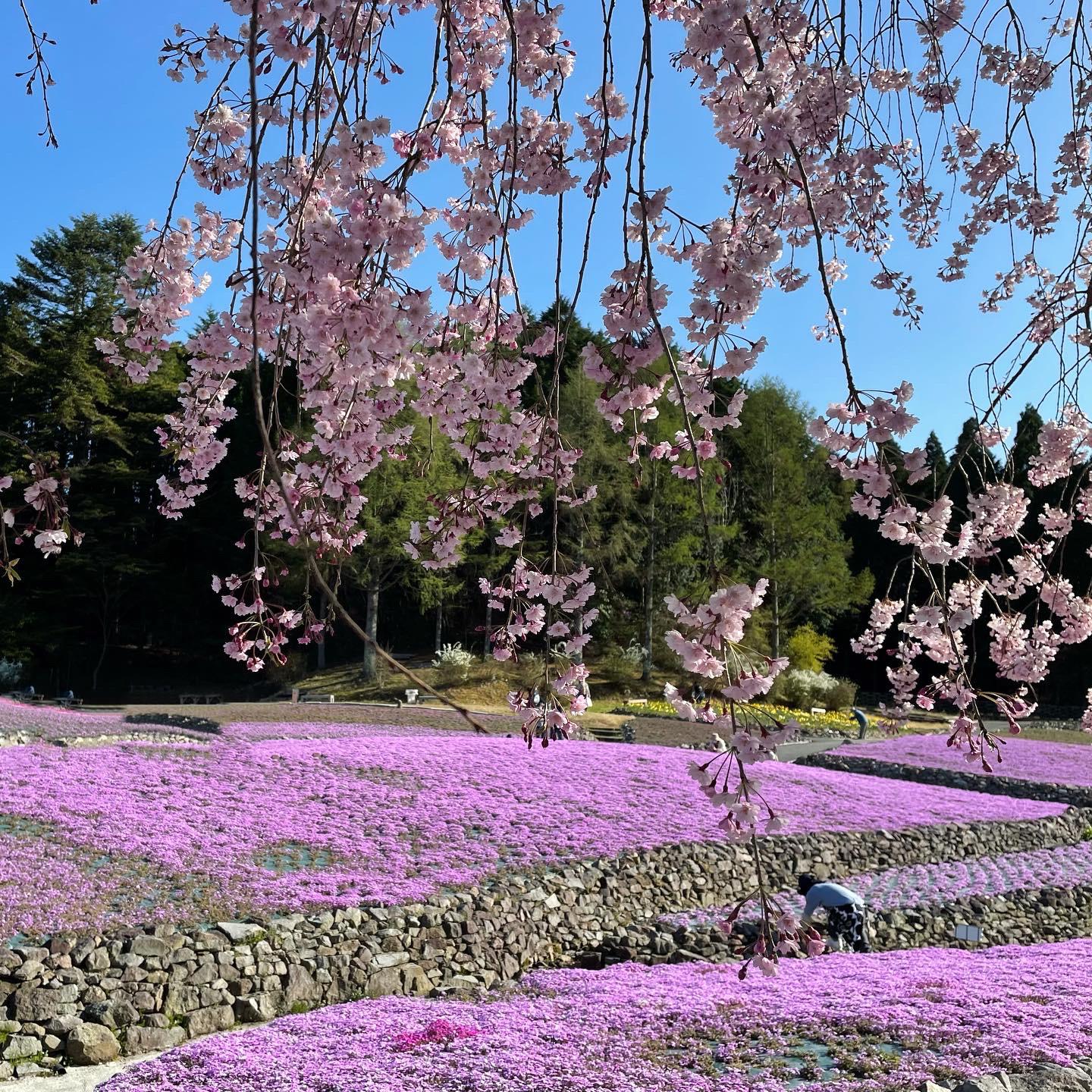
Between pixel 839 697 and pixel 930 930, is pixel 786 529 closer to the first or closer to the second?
pixel 839 697

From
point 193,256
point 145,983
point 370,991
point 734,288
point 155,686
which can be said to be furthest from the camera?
point 155,686

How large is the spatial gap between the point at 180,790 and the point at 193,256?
593cm

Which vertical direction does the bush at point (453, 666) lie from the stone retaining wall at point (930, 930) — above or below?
above

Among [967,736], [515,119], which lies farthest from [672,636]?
[515,119]

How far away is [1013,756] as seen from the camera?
15164mm

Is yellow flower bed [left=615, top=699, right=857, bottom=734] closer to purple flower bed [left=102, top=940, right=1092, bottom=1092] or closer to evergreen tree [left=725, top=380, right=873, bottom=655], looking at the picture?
evergreen tree [left=725, top=380, right=873, bottom=655]

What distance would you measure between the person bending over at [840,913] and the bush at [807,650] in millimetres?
16476

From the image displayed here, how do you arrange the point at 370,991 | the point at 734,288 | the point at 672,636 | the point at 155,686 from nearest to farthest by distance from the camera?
the point at 672,636 → the point at 734,288 → the point at 370,991 → the point at 155,686

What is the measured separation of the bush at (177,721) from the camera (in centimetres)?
1277

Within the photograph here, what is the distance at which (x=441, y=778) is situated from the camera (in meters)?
9.27

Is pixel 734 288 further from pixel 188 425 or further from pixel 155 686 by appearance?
pixel 155 686

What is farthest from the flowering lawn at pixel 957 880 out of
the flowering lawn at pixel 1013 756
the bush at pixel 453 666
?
the bush at pixel 453 666

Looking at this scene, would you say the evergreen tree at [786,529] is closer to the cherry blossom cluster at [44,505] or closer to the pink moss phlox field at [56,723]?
the pink moss phlox field at [56,723]

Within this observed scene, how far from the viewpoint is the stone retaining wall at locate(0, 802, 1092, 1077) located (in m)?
4.22
